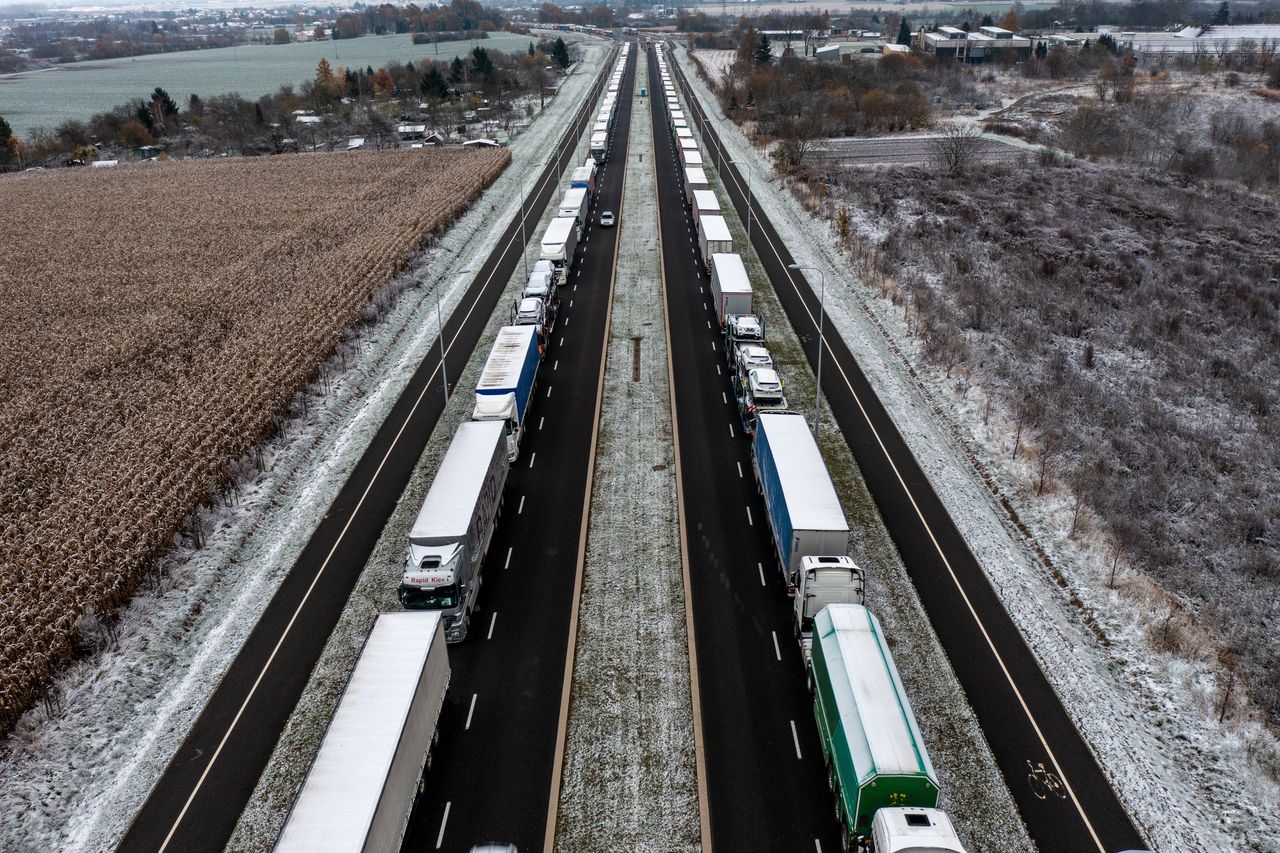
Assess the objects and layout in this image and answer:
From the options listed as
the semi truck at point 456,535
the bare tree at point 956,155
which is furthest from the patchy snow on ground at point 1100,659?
the bare tree at point 956,155

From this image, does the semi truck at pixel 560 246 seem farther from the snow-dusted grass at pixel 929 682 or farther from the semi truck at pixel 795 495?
the semi truck at pixel 795 495

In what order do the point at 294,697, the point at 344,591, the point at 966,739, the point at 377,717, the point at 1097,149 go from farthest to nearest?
the point at 1097,149 < the point at 344,591 < the point at 294,697 < the point at 966,739 < the point at 377,717

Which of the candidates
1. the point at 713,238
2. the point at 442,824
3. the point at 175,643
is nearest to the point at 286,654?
the point at 175,643

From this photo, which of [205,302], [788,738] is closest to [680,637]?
[788,738]

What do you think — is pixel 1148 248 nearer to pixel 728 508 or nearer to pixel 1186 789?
pixel 728 508

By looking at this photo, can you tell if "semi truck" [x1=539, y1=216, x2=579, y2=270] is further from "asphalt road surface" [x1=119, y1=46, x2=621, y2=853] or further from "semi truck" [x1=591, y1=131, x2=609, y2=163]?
"semi truck" [x1=591, y1=131, x2=609, y2=163]

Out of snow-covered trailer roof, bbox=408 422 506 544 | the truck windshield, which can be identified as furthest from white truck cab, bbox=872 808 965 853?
snow-covered trailer roof, bbox=408 422 506 544
